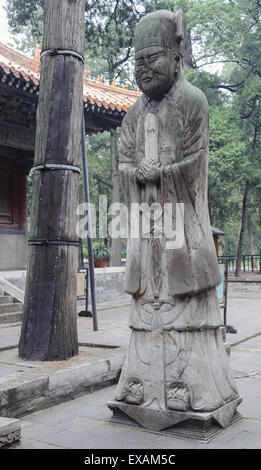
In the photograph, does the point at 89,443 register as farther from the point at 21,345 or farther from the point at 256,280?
the point at 256,280

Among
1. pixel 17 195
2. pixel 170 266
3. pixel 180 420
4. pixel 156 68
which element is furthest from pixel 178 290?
pixel 17 195

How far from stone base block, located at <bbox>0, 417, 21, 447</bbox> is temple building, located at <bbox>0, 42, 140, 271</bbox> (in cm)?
785

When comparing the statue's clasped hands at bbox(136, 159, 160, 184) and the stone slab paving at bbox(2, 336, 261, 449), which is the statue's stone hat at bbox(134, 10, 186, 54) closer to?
the statue's clasped hands at bbox(136, 159, 160, 184)

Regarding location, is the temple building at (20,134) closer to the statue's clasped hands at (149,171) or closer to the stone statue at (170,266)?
the stone statue at (170,266)

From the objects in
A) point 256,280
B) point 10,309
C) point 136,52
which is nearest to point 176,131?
point 136,52

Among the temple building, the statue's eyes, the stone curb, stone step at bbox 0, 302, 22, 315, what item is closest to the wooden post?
the stone curb

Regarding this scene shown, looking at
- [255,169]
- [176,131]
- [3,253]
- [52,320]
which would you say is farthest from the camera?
[255,169]

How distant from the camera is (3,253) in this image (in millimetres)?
11875

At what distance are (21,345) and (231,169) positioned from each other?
1451 centimetres

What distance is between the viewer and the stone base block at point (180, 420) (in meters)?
3.36

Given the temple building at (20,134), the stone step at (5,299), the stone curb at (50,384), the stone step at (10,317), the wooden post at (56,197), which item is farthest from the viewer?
the temple building at (20,134)

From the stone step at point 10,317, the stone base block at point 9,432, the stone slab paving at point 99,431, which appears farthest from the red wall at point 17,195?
the stone base block at point 9,432

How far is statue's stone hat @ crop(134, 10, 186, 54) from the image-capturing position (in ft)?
11.8

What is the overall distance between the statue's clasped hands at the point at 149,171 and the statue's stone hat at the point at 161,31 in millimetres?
832
